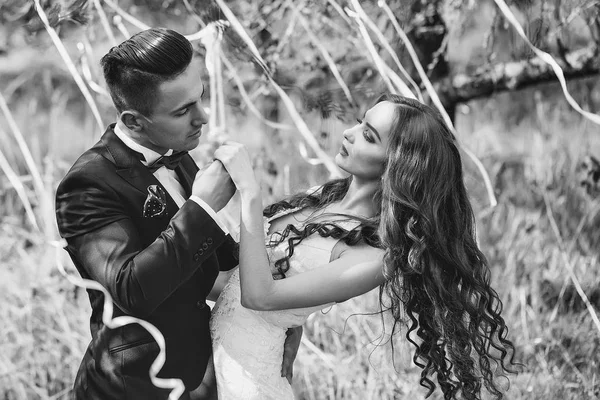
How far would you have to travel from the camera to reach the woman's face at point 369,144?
2.79 meters

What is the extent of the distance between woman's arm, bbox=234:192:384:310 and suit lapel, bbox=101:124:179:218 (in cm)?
26

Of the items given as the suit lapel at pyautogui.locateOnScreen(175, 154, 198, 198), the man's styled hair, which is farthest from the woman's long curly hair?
the man's styled hair

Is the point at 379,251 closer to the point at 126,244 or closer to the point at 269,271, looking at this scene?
the point at 269,271

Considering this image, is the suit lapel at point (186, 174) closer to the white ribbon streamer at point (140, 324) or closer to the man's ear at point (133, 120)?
the man's ear at point (133, 120)

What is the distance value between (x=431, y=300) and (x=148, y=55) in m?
1.23

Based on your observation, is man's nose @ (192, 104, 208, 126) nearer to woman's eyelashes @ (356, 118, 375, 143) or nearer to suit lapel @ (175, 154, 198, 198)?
suit lapel @ (175, 154, 198, 198)

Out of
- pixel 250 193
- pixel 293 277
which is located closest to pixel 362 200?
pixel 293 277

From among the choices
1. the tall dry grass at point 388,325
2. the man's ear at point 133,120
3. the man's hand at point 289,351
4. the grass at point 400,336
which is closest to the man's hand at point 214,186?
the man's ear at point 133,120

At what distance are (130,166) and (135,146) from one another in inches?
2.8

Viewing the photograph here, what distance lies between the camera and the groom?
7.47 feet

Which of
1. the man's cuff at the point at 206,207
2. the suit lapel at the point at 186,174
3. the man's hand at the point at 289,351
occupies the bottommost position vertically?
the man's hand at the point at 289,351

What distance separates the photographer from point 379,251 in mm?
2742

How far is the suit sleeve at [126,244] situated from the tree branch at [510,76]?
2766 millimetres

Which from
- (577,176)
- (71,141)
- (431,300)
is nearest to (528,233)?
(577,176)
